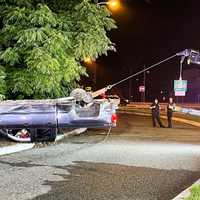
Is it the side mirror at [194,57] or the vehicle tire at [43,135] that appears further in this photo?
the side mirror at [194,57]

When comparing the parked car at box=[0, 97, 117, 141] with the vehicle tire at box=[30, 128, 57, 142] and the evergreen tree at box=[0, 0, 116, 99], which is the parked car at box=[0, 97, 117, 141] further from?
the evergreen tree at box=[0, 0, 116, 99]

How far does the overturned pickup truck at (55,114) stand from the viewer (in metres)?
7.57

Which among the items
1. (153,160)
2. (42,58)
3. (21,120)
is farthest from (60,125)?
(42,58)

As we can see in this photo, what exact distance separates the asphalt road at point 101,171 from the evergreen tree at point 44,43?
84.4 inches

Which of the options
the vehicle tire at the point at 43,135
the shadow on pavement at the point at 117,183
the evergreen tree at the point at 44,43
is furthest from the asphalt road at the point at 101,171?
the evergreen tree at the point at 44,43

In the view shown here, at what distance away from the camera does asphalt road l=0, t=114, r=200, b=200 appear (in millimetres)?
9383

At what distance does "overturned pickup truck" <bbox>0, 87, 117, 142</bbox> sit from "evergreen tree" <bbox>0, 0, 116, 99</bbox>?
735 cm

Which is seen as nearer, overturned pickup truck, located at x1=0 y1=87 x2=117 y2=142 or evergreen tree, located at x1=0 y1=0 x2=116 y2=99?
overturned pickup truck, located at x1=0 y1=87 x2=117 y2=142

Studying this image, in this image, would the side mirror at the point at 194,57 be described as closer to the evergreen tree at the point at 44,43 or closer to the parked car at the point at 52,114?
the parked car at the point at 52,114

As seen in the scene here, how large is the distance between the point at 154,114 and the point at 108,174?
54.6 ft

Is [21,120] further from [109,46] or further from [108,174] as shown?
[109,46]

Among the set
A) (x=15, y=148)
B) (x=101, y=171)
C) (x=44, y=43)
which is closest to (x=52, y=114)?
(x=101, y=171)

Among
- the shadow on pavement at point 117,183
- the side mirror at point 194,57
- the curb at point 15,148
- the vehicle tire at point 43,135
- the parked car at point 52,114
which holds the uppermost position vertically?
the side mirror at point 194,57

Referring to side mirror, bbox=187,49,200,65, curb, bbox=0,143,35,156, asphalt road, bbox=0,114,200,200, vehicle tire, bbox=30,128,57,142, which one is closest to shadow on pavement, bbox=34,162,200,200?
asphalt road, bbox=0,114,200,200
